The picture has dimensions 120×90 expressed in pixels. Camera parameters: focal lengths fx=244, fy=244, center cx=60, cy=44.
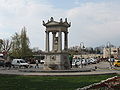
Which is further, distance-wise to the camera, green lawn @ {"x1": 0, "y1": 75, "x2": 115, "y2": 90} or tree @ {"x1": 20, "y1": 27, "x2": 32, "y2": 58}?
tree @ {"x1": 20, "y1": 27, "x2": 32, "y2": 58}

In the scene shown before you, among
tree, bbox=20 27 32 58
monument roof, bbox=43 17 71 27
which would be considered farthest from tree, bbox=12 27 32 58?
monument roof, bbox=43 17 71 27

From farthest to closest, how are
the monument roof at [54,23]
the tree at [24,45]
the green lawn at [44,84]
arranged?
the tree at [24,45]
the monument roof at [54,23]
the green lawn at [44,84]

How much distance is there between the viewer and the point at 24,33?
84562 millimetres

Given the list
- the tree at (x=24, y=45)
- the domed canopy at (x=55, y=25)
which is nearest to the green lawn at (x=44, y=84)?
the domed canopy at (x=55, y=25)

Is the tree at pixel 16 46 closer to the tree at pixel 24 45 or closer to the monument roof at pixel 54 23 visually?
the tree at pixel 24 45

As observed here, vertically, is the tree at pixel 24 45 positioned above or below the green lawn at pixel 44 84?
above

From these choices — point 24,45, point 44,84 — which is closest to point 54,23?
point 44,84

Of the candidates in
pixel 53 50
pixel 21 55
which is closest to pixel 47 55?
pixel 53 50

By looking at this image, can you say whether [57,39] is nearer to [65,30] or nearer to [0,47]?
[65,30]

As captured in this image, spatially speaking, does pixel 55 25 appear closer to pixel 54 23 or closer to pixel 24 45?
pixel 54 23

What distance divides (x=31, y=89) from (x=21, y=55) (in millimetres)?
66978

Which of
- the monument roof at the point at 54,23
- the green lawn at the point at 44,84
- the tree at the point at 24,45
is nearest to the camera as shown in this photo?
the green lawn at the point at 44,84

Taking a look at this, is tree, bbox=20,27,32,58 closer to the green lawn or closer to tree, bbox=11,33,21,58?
tree, bbox=11,33,21,58

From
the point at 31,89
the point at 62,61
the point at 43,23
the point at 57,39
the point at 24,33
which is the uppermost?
the point at 24,33
